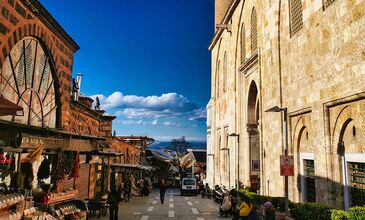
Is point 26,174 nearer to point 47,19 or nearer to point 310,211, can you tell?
point 47,19

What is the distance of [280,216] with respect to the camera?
11891 mm

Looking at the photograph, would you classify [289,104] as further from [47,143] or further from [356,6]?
[47,143]

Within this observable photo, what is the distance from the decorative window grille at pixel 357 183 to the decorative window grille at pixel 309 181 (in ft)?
8.53

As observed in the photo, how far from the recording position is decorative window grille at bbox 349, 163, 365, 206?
1007 centimetres

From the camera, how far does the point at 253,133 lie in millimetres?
22766

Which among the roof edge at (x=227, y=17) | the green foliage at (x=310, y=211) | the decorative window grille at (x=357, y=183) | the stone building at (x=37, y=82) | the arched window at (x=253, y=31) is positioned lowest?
the green foliage at (x=310, y=211)

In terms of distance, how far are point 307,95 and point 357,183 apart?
4111 millimetres

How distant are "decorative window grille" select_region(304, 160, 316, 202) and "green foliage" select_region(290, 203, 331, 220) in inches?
61.8

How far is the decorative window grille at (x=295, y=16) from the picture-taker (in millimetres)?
14484

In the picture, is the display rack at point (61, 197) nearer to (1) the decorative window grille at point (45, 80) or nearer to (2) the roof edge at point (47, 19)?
(1) the decorative window grille at point (45, 80)

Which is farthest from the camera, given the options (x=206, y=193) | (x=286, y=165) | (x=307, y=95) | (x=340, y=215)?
(x=206, y=193)

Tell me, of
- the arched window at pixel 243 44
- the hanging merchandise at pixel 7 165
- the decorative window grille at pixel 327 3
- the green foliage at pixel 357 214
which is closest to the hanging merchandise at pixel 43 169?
the hanging merchandise at pixel 7 165

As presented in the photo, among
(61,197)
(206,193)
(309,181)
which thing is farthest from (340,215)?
(206,193)

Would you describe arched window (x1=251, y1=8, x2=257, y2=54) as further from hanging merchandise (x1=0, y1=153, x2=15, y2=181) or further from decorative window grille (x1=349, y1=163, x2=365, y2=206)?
hanging merchandise (x1=0, y1=153, x2=15, y2=181)
